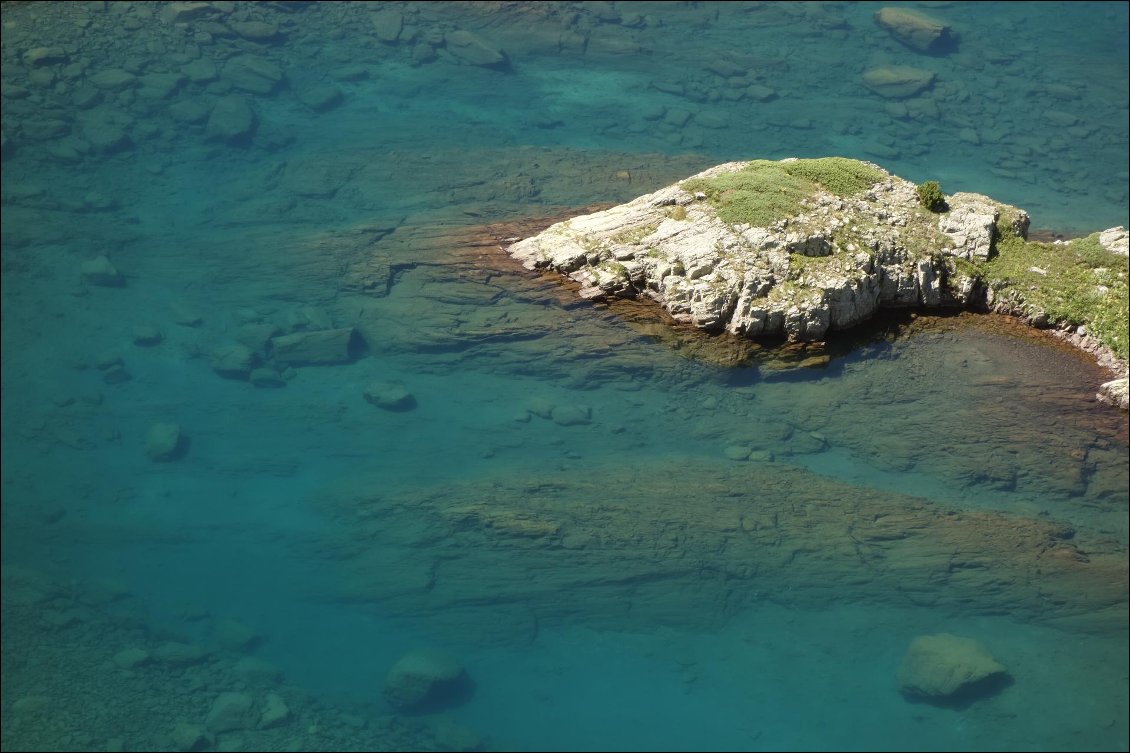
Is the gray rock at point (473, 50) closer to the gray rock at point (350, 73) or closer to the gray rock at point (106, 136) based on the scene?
the gray rock at point (350, 73)

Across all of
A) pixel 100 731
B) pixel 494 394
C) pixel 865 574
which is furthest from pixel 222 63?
pixel 865 574

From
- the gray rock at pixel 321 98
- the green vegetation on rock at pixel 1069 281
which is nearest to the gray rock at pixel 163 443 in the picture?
the gray rock at pixel 321 98

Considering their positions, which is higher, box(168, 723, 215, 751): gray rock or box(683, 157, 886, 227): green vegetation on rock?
box(683, 157, 886, 227): green vegetation on rock

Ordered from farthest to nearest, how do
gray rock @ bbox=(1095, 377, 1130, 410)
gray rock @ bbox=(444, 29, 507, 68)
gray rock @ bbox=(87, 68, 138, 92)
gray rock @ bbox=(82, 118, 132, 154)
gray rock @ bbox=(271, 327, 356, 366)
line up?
gray rock @ bbox=(444, 29, 507, 68) < gray rock @ bbox=(87, 68, 138, 92) < gray rock @ bbox=(82, 118, 132, 154) < gray rock @ bbox=(271, 327, 356, 366) < gray rock @ bbox=(1095, 377, 1130, 410)

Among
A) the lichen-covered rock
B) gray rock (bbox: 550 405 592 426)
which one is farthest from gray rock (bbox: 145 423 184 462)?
the lichen-covered rock

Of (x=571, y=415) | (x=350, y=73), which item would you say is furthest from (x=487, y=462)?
(x=350, y=73)

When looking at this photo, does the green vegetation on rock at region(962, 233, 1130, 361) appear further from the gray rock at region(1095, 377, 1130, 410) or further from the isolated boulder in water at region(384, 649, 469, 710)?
the isolated boulder in water at region(384, 649, 469, 710)
